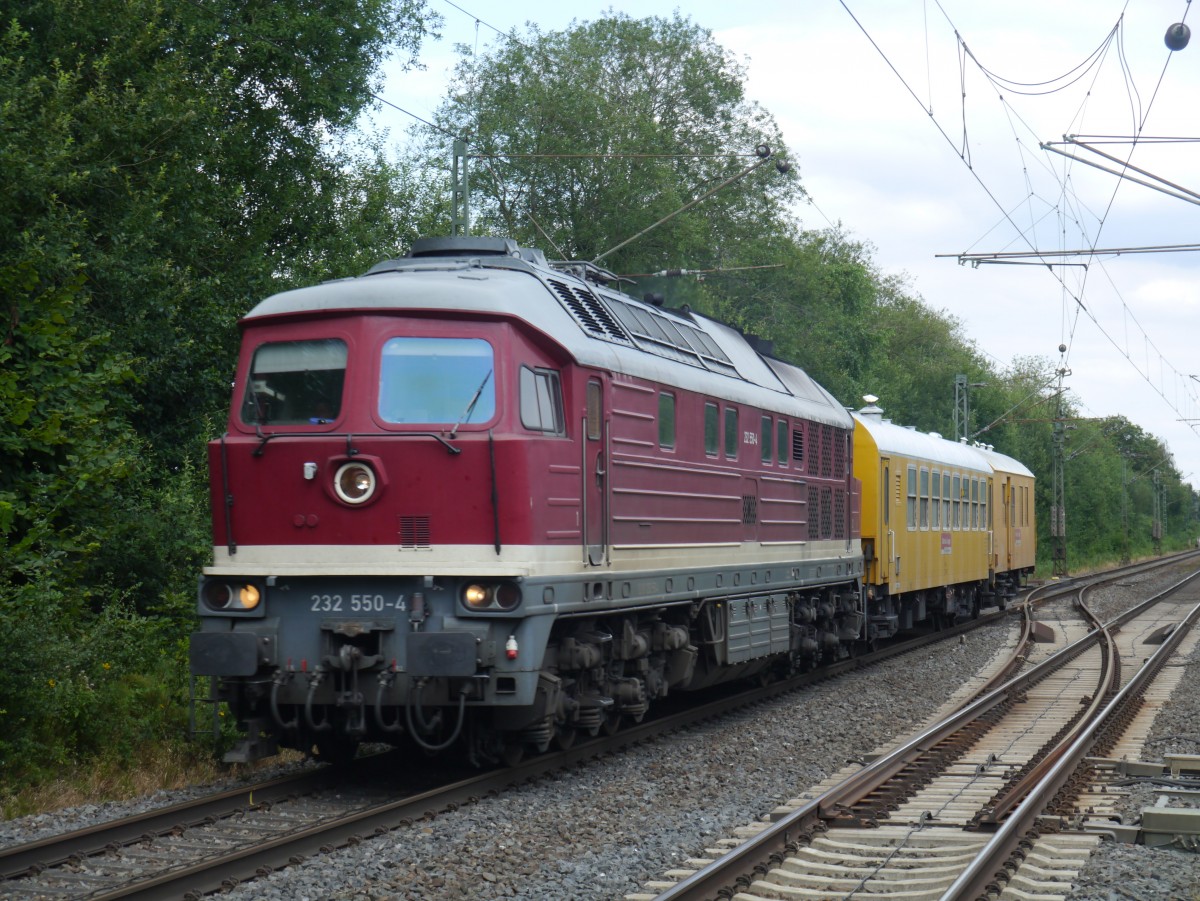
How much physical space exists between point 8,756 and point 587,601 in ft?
13.3

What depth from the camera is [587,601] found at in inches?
413

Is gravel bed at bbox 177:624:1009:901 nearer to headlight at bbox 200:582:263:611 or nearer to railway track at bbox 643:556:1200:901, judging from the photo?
railway track at bbox 643:556:1200:901

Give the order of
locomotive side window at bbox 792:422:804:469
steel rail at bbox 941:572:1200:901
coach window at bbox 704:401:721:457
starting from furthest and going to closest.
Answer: locomotive side window at bbox 792:422:804:469 → coach window at bbox 704:401:721:457 → steel rail at bbox 941:572:1200:901

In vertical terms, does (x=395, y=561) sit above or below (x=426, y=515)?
below

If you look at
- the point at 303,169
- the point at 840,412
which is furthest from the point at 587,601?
the point at 303,169

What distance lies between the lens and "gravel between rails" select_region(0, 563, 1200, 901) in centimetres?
740

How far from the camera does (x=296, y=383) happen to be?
33.0ft

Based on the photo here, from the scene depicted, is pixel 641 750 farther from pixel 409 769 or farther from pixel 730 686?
pixel 730 686

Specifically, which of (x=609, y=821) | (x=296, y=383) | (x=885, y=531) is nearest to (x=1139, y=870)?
(x=609, y=821)

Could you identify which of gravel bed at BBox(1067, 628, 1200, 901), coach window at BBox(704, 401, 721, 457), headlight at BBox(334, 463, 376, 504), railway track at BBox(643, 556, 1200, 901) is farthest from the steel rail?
headlight at BBox(334, 463, 376, 504)

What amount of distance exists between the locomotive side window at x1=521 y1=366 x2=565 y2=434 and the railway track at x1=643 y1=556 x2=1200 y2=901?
10.00ft

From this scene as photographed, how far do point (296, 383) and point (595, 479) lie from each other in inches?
90.7

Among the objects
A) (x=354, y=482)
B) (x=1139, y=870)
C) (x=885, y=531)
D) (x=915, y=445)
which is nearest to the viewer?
(x=1139, y=870)

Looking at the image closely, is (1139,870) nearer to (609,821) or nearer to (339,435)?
(609,821)
